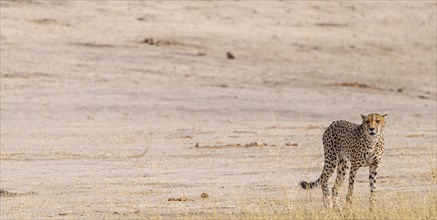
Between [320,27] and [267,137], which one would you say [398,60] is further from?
[267,137]

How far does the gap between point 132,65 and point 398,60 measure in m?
9.66

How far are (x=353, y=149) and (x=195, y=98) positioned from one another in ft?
58.7

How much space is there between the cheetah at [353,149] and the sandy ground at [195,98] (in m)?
1.13

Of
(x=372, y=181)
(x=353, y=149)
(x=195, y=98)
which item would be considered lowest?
(x=195, y=98)

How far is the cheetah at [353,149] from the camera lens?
50.6 feet

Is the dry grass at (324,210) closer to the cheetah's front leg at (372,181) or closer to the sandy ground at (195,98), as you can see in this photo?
the cheetah's front leg at (372,181)

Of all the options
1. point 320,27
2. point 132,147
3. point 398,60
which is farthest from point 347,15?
point 132,147

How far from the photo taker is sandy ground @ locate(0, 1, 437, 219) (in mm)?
19062

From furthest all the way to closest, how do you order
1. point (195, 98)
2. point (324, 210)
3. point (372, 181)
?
point (195, 98), point (372, 181), point (324, 210)

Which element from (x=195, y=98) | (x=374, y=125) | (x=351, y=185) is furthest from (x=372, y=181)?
(x=195, y=98)

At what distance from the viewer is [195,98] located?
1316 inches

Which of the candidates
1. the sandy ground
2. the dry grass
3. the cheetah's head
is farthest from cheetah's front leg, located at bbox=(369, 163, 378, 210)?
the sandy ground

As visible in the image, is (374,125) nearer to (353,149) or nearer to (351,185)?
(353,149)

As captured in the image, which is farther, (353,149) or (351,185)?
(353,149)
